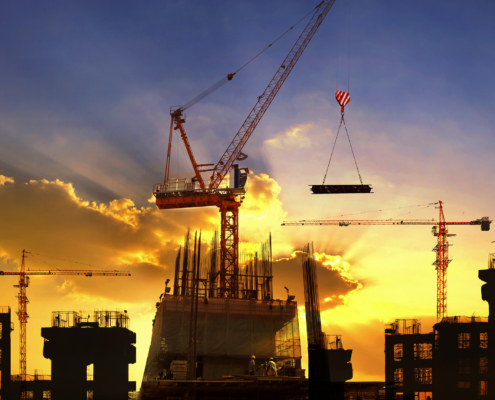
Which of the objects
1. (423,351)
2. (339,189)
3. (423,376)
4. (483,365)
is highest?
(339,189)

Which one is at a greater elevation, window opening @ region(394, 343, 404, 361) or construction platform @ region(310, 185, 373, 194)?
construction platform @ region(310, 185, 373, 194)

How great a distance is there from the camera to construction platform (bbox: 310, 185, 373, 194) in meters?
57.4

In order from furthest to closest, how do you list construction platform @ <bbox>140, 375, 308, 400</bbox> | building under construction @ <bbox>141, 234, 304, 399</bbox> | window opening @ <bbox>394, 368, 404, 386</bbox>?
window opening @ <bbox>394, 368, 404, 386</bbox> → building under construction @ <bbox>141, 234, 304, 399</bbox> → construction platform @ <bbox>140, 375, 308, 400</bbox>

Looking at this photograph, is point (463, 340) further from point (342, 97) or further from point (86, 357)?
point (86, 357)

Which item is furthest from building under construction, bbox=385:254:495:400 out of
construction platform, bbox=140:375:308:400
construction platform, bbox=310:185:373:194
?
construction platform, bbox=140:375:308:400

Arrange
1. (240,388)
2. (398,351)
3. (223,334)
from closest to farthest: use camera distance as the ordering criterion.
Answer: (240,388)
(223,334)
(398,351)

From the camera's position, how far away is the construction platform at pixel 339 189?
188 feet

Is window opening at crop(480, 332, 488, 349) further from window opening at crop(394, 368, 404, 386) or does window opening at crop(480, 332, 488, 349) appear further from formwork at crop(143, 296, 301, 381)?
formwork at crop(143, 296, 301, 381)

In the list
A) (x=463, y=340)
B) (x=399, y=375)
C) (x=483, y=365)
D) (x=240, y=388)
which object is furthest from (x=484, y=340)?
(x=240, y=388)

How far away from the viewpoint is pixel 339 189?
190ft

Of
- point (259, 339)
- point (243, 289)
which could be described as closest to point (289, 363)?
point (259, 339)

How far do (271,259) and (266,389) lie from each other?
2596 centimetres

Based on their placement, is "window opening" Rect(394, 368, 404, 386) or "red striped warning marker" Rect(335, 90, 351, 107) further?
"window opening" Rect(394, 368, 404, 386)

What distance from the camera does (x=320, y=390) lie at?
3756cm
